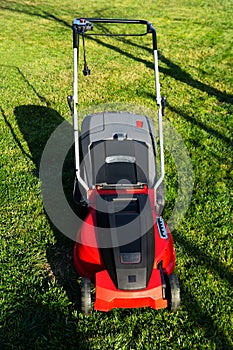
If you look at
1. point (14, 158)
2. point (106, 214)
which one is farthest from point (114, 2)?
point (106, 214)

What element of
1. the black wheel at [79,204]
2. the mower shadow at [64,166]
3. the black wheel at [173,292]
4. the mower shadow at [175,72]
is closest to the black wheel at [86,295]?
the mower shadow at [64,166]

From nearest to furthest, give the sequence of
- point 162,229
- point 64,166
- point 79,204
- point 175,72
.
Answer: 1. point 162,229
2. point 79,204
3. point 64,166
4. point 175,72

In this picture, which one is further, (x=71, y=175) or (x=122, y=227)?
(x=71, y=175)

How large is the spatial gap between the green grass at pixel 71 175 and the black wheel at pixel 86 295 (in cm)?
19

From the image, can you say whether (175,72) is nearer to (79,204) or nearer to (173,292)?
(79,204)

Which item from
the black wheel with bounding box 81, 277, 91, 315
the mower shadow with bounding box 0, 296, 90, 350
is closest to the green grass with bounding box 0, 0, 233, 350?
the mower shadow with bounding box 0, 296, 90, 350

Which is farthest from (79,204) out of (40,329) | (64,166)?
(64,166)

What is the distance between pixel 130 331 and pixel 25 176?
273 cm

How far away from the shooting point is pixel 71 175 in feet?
16.9

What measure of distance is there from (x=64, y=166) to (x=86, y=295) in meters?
2.57

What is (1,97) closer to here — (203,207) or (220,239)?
(203,207)

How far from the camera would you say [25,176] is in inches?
201

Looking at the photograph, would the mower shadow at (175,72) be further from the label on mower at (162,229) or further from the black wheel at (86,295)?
the black wheel at (86,295)

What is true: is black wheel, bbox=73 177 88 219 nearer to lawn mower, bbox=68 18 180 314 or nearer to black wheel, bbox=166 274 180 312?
lawn mower, bbox=68 18 180 314
